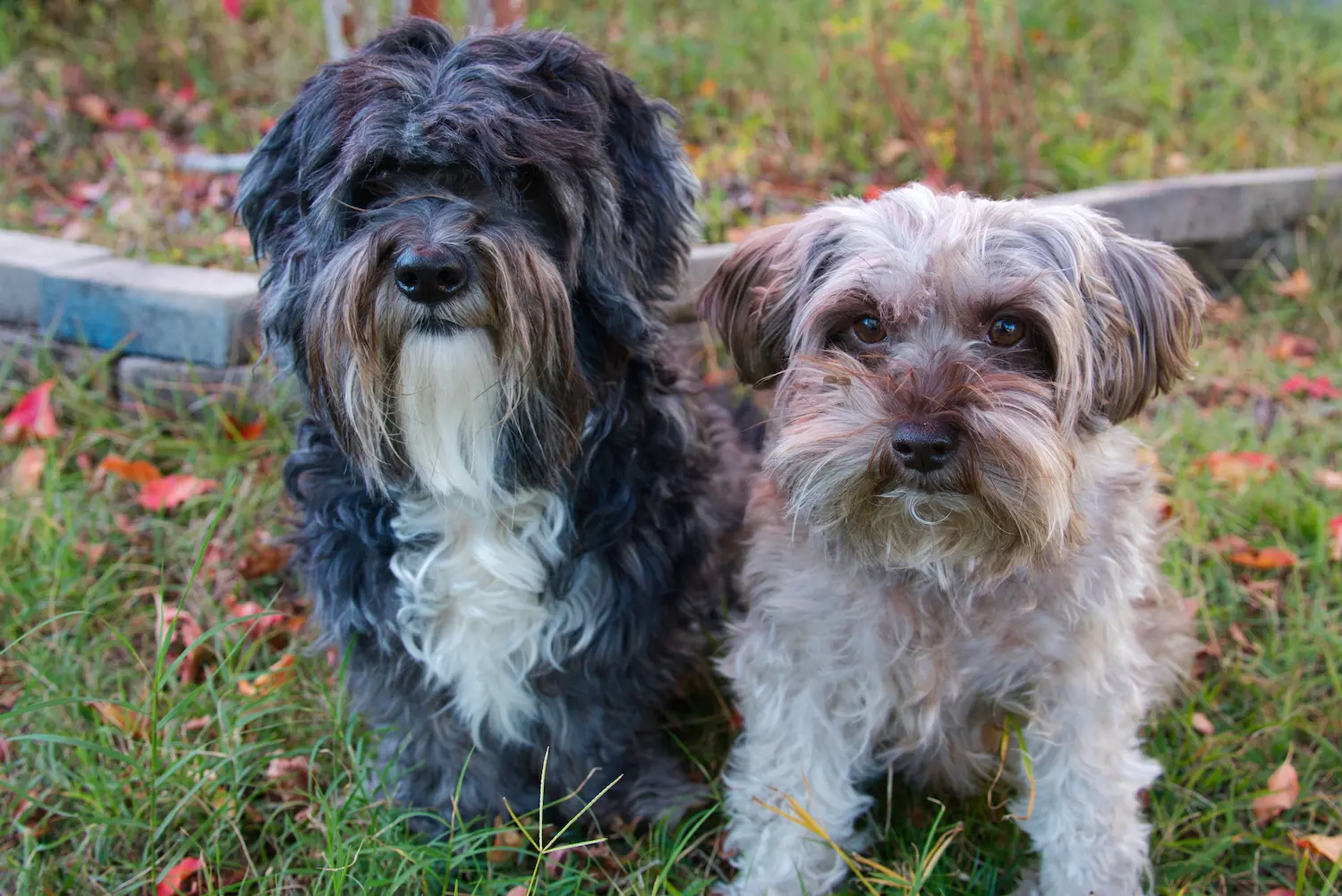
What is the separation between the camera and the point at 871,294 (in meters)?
2.04

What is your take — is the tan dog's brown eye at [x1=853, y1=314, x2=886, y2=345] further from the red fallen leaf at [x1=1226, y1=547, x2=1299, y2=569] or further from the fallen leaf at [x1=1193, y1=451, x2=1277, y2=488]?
the fallen leaf at [x1=1193, y1=451, x2=1277, y2=488]

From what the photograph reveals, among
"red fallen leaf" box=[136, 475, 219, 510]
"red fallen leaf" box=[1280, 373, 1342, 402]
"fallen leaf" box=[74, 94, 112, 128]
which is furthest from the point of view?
"fallen leaf" box=[74, 94, 112, 128]

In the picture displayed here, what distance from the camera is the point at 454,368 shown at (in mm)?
2053

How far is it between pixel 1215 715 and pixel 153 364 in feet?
10.4

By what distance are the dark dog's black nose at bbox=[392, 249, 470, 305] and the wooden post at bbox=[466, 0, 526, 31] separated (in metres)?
1.59

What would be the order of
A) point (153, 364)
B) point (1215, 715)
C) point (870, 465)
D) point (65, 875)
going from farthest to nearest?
point (153, 364), point (1215, 715), point (65, 875), point (870, 465)

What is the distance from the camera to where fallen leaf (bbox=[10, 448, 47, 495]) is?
10.9 ft

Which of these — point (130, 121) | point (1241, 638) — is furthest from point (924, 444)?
point (130, 121)

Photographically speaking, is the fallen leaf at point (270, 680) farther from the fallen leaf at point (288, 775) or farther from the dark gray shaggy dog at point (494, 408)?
the dark gray shaggy dog at point (494, 408)

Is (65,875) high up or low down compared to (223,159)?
down

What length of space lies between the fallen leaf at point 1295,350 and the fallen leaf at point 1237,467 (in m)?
0.88

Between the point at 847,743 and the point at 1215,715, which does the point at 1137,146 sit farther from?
the point at 847,743

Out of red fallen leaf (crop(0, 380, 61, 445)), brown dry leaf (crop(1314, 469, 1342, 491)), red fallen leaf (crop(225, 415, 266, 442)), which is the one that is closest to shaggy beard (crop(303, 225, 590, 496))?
red fallen leaf (crop(225, 415, 266, 442))

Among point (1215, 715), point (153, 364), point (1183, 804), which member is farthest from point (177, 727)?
point (1215, 715)
